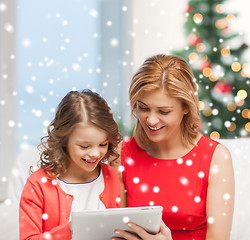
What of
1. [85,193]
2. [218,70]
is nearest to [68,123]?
[85,193]

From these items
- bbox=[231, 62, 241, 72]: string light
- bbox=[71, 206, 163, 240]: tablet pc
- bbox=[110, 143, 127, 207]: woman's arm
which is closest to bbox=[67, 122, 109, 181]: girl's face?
bbox=[71, 206, 163, 240]: tablet pc

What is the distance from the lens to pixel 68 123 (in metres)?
1.32

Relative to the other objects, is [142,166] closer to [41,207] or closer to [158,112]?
[158,112]

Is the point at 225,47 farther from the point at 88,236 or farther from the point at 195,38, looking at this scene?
the point at 88,236

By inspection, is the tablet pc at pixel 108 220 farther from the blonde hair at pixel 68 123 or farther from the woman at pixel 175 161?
the woman at pixel 175 161

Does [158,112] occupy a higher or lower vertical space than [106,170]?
higher

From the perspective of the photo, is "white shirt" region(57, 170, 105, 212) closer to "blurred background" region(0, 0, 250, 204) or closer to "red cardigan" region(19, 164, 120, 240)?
"red cardigan" region(19, 164, 120, 240)

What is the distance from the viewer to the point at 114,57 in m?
3.53

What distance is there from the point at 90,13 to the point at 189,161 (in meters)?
2.09

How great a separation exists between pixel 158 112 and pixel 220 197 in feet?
1.31

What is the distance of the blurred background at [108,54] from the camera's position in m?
2.61

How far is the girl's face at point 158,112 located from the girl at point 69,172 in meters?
0.13

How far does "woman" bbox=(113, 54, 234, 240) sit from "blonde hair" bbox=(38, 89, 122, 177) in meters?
0.15

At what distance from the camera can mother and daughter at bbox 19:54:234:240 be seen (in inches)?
50.4
